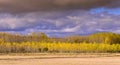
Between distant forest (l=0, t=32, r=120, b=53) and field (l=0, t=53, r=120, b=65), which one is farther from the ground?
distant forest (l=0, t=32, r=120, b=53)

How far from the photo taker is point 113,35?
96.0 m

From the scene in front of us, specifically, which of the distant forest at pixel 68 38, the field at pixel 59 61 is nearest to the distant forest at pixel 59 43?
the distant forest at pixel 68 38

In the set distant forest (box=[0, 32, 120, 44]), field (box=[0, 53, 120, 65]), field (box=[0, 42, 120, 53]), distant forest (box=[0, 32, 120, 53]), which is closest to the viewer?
field (box=[0, 53, 120, 65])

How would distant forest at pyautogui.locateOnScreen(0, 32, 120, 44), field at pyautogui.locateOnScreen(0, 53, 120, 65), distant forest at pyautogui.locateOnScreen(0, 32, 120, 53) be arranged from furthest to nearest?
distant forest at pyautogui.locateOnScreen(0, 32, 120, 44) < distant forest at pyautogui.locateOnScreen(0, 32, 120, 53) < field at pyautogui.locateOnScreen(0, 53, 120, 65)

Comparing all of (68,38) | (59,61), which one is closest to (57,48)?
(68,38)

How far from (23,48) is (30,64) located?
38460mm

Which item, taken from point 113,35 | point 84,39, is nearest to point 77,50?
point 84,39

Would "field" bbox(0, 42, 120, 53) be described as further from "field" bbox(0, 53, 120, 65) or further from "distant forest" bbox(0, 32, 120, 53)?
"field" bbox(0, 53, 120, 65)

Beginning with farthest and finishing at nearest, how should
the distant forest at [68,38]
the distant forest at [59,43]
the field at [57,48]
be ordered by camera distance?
the distant forest at [68,38]
the distant forest at [59,43]
the field at [57,48]

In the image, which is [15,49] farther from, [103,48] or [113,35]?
[113,35]

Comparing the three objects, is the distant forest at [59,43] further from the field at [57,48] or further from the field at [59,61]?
the field at [59,61]

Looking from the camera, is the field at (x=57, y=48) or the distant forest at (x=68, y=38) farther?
the distant forest at (x=68, y=38)

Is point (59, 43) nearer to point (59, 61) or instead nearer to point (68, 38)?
point (68, 38)

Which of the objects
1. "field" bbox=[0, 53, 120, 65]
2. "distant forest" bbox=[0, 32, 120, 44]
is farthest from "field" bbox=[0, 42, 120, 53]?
"field" bbox=[0, 53, 120, 65]
